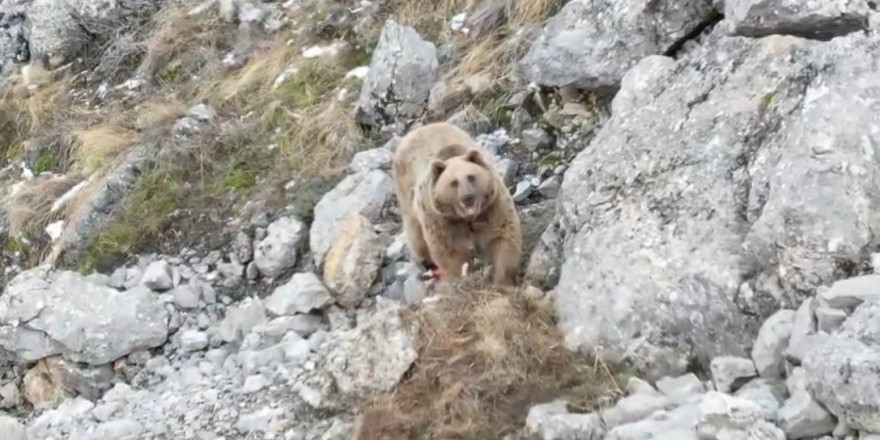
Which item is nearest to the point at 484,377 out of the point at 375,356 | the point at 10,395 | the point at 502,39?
the point at 375,356

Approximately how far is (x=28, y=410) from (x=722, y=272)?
505cm

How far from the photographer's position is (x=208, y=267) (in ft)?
28.6

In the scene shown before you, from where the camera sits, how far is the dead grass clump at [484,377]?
5.62 meters

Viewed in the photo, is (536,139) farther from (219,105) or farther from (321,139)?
(219,105)

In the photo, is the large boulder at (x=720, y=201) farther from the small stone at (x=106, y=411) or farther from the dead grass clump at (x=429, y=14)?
the dead grass clump at (x=429, y=14)

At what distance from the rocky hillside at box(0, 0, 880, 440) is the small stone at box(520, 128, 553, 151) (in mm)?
14

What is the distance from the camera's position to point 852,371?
4.17 m

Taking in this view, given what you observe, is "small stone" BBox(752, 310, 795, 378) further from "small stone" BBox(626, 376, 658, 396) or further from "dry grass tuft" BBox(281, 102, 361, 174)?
"dry grass tuft" BBox(281, 102, 361, 174)

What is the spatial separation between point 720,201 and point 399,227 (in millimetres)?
3092

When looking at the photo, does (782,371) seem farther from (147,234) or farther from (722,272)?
(147,234)

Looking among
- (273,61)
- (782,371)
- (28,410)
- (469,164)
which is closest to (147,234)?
(28,410)

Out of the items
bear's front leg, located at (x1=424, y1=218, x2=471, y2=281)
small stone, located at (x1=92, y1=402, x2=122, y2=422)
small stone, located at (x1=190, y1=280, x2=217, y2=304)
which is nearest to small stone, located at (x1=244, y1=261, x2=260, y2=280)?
small stone, located at (x1=190, y1=280, x2=217, y2=304)

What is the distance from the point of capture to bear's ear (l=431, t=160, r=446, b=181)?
693cm

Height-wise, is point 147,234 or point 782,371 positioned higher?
point 782,371
